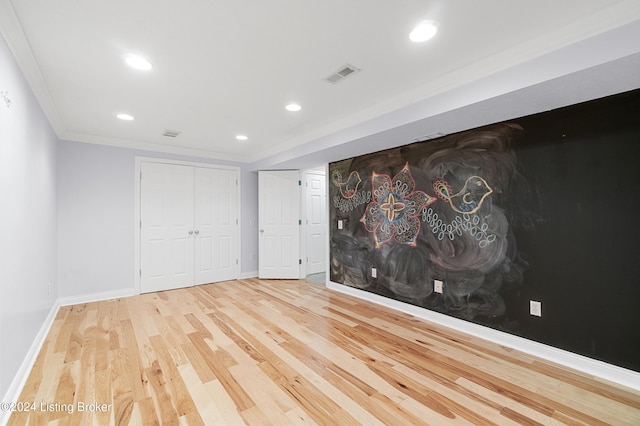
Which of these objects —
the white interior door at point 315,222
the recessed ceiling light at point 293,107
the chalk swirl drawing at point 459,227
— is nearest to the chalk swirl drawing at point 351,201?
the chalk swirl drawing at point 459,227

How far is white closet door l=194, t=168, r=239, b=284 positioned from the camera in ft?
16.4

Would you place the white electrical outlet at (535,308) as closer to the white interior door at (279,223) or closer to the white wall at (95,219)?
the white interior door at (279,223)

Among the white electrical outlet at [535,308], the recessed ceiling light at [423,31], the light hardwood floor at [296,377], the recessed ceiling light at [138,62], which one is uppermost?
the recessed ceiling light at [138,62]

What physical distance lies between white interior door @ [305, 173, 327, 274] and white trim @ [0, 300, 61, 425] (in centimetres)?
393

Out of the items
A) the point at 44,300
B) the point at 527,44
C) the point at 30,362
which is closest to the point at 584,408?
the point at 527,44

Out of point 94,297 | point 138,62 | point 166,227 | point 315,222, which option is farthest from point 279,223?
point 138,62

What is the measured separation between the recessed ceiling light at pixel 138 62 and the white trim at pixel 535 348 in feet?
12.0

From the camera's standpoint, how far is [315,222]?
19.3 ft

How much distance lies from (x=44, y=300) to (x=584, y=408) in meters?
4.87

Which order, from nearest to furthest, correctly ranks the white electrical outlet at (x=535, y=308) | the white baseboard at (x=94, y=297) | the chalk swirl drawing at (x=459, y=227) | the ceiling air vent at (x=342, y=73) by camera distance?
the ceiling air vent at (x=342, y=73)
the white electrical outlet at (x=535, y=308)
the chalk swirl drawing at (x=459, y=227)
the white baseboard at (x=94, y=297)

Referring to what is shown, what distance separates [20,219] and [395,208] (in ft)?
12.0

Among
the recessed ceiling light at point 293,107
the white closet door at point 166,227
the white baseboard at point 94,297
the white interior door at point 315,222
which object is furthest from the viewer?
the white interior door at point 315,222

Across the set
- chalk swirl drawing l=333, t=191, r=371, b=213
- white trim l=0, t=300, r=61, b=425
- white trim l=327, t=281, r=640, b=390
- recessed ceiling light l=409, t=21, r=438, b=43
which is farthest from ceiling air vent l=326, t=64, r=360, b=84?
white trim l=0, t=300, r=61, b=425

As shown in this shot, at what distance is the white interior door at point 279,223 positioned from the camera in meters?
5.37
